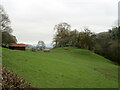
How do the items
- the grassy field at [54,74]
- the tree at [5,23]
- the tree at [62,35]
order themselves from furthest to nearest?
the tree at [62,35]
the tree at [5,23]
the grassy field at [54,74]

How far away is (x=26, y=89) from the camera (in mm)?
6242

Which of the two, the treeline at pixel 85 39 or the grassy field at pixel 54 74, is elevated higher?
the treeline at pixel 85 39

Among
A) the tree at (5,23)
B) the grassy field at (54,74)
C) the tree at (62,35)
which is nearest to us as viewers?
the grassy field at (54,74)

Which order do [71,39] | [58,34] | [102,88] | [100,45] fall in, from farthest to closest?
[58,34], [71,39], [100,45], [102,88]

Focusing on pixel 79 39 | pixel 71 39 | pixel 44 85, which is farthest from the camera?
pixel 71 39

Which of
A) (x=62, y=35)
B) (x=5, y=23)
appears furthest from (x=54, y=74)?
(x=62, y=35)

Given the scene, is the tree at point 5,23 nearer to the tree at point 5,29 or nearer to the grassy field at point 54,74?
the tree at point 5,29

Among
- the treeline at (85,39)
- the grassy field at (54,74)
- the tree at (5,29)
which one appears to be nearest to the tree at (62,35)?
the treeline at (85,39)

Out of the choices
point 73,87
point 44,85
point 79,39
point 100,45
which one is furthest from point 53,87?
point 79,39

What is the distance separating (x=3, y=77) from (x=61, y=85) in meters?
3.59

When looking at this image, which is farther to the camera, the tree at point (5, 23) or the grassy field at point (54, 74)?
the tree at point (5, 23)

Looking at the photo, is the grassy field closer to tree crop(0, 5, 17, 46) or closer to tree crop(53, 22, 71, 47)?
tree crop(0, 5, 17, 46)

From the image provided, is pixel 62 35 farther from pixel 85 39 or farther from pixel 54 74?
pixel 54 74

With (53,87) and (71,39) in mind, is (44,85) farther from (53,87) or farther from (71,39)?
(71,39)
